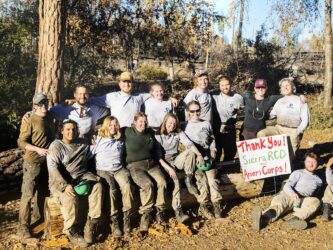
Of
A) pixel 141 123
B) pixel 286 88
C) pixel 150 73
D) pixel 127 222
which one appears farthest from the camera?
pixel 150 73

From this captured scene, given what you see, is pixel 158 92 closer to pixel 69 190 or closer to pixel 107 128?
pixel 107 128

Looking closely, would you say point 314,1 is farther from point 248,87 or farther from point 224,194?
point 224,194

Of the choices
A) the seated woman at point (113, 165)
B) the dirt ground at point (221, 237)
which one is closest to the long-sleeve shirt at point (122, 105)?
the seated woman at point (113, 165)

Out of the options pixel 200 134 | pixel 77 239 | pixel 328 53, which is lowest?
pixel 77 239

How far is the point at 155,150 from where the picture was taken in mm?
6590

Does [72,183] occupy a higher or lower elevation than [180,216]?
higher

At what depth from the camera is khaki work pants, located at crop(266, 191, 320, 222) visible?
20.8 feet

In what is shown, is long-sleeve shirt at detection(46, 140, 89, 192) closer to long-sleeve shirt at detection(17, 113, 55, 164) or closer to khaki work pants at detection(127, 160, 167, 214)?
long-sleeve shirt at detection(17, 113, 55, 164)

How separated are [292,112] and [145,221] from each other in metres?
3.30

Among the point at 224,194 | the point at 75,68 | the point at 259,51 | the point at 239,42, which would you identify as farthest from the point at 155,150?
the point at 239,42

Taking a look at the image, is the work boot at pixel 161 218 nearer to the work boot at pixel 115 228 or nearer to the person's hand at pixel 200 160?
the work boot at pixel 115 228

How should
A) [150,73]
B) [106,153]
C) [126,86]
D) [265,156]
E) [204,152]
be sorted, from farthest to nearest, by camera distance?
1. [150,73]
2. [265,156]
3. [204,152]
4. [126,86]
5. [106,153]

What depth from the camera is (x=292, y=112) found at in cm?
725

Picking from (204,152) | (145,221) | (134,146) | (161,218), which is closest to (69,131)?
(134,146)
